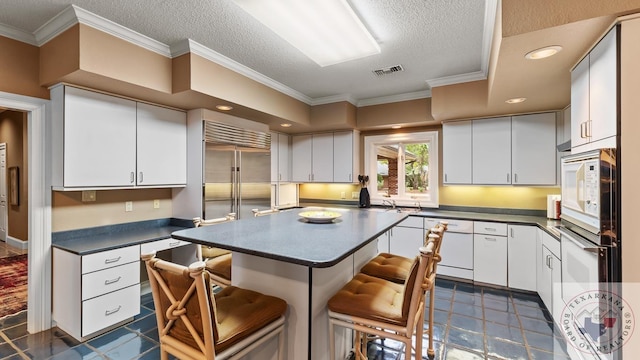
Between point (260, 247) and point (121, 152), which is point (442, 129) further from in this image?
point (121, 152)

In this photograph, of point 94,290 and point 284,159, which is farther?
point 284,159

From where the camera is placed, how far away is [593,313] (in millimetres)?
1644

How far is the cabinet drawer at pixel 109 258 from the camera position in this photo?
7.83 ft

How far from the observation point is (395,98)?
14.3ft

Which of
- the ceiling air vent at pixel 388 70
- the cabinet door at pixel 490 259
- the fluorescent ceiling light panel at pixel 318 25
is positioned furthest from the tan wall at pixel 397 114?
the fluorescent ceiling light panel at pixel 318 25

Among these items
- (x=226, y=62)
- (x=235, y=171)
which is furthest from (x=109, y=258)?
(x=226, y=62)

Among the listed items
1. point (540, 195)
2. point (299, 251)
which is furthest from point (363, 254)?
point (540, 195)

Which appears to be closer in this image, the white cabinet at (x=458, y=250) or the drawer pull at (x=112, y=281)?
the drawer pull at (x=112, y=281)

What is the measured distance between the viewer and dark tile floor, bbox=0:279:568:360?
7.29 ft

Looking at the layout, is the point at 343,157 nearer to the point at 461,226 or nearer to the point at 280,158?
the point at 280,158

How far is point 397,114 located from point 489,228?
6.72ft

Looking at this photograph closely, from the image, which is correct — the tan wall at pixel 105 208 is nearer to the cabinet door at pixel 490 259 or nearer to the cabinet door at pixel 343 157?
the cabinet door at pixel 343 157

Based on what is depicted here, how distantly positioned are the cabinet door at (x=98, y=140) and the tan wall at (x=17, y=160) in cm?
347

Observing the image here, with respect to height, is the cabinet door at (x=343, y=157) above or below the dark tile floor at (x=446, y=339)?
above
